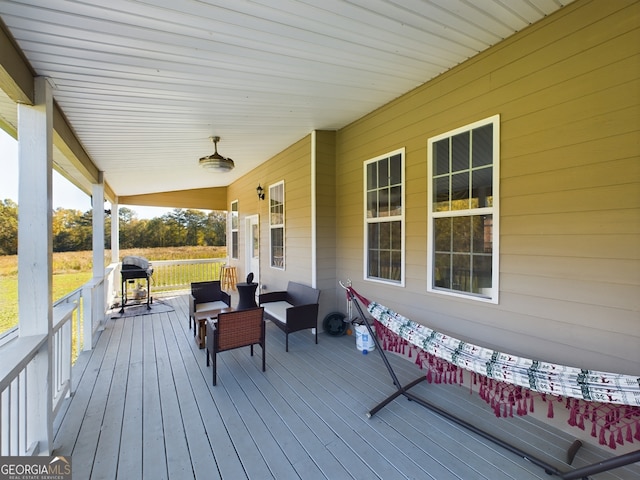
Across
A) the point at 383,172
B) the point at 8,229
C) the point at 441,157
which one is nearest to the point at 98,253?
the point at 8,229

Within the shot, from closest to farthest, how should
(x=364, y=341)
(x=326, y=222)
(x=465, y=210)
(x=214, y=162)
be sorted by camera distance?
(x=465, y=210)
(x=364, y=341)
(x=214, y=162)
(x=326, y=222)

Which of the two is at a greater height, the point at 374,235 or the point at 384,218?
the point at 384,218

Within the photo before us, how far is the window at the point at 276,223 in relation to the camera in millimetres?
5664

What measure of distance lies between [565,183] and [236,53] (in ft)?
9.10

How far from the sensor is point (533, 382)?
1.87 metres

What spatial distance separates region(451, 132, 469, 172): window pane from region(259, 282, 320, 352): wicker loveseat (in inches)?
95.9

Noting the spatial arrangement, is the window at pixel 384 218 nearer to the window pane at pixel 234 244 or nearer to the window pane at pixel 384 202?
the window pane at pixel 384 202

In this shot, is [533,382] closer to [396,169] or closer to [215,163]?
[396,169]

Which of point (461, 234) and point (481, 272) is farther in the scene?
point (461, 234)

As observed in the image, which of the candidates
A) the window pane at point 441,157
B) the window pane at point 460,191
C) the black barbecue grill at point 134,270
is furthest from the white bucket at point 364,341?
the black barbecue grill at point 134,270

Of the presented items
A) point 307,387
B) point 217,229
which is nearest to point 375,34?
point 307,387

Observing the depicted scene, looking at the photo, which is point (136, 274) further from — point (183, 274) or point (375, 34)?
point (375, 34)

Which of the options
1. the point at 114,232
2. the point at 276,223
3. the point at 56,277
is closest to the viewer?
the point at 56,277

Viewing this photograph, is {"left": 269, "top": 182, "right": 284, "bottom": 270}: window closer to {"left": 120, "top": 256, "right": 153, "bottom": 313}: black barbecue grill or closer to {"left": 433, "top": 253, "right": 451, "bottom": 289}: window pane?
{"left": 120, "top": 256, "right": 153, "bottom": 313}: black barbecue grill
